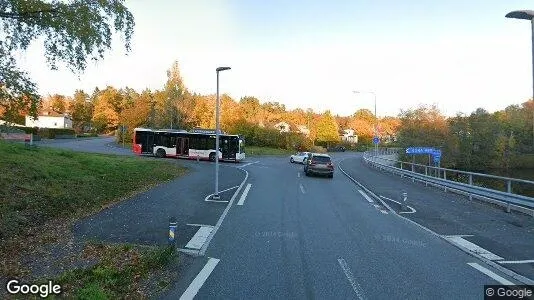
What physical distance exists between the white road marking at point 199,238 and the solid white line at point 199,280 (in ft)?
3.93

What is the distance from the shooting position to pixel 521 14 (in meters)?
8.62

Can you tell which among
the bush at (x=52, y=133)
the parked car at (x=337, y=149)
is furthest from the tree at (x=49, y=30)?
the parked car at (x=337, y=149)

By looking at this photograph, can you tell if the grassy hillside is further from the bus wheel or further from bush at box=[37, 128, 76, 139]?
bush at box=[37, 128, 76, 139]

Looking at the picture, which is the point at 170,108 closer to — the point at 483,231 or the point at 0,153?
the point at 0,153

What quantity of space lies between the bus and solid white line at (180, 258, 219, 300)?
33734mm

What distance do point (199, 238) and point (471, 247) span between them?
6926 millimetres

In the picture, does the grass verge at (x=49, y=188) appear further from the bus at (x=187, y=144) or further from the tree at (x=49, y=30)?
the bus at (x=187, y=144)

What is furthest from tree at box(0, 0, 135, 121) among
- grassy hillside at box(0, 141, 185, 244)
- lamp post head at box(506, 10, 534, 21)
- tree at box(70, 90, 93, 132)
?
tree at box(70, 90, 93, 132)

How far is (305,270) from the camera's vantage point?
8109 millimetres

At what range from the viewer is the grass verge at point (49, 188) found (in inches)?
425

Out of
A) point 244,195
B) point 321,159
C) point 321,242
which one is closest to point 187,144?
point 321,159

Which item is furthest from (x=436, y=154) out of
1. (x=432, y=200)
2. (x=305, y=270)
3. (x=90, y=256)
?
(x=90, y=256)

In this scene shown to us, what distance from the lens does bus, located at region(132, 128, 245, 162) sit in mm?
42094

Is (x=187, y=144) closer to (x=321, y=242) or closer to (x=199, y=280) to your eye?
(x=321, y=242)
